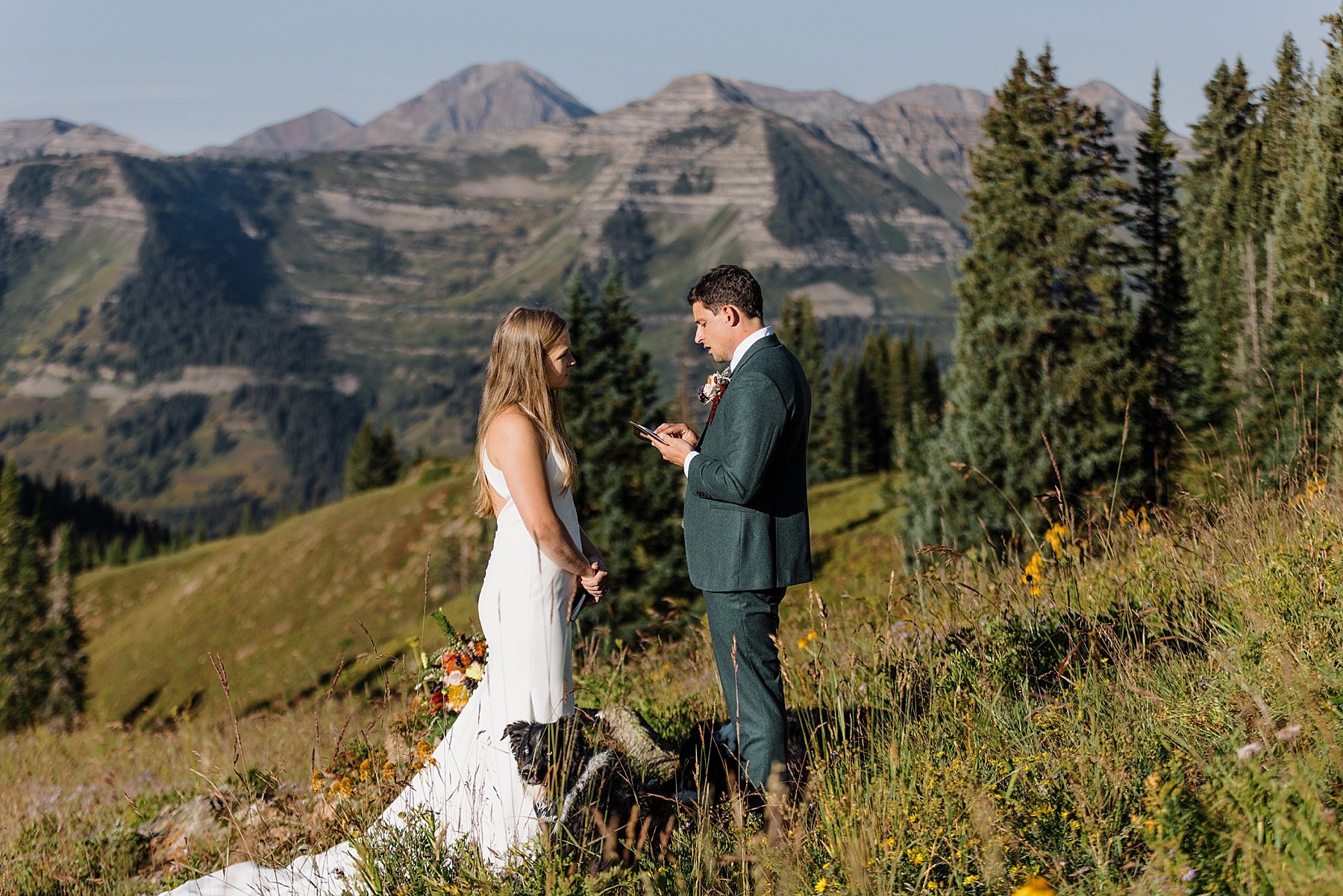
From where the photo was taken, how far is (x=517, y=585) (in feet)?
14.2

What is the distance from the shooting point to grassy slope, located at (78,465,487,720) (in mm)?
58594

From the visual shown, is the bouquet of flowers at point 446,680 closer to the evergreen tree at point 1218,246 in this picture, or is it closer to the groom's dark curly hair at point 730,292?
the groom's dark curly hair at point 730,292

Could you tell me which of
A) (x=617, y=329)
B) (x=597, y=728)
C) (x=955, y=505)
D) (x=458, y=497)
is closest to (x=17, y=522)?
(x=458, y=497)

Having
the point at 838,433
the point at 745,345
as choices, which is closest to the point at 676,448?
the point at 745,345

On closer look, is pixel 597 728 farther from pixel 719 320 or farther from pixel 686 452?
pixel 719 320

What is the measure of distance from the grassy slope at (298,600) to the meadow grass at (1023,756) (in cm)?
4729

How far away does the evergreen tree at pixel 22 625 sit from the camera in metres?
50.2

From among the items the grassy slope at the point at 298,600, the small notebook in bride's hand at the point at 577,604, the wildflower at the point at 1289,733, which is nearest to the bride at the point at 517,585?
the small notebook in bride's hand at the point at 577,604

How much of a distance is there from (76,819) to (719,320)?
545cm

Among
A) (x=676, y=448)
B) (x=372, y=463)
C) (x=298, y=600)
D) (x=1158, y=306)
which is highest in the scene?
(x=1158, y=306)

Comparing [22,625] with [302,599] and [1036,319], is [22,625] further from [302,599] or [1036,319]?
[1036,319]

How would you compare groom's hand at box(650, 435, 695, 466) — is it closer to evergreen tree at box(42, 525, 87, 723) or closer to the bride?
the bride

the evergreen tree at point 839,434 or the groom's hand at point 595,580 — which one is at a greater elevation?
the groom's hand at point 595,580

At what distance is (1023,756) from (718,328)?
85.6 inches
